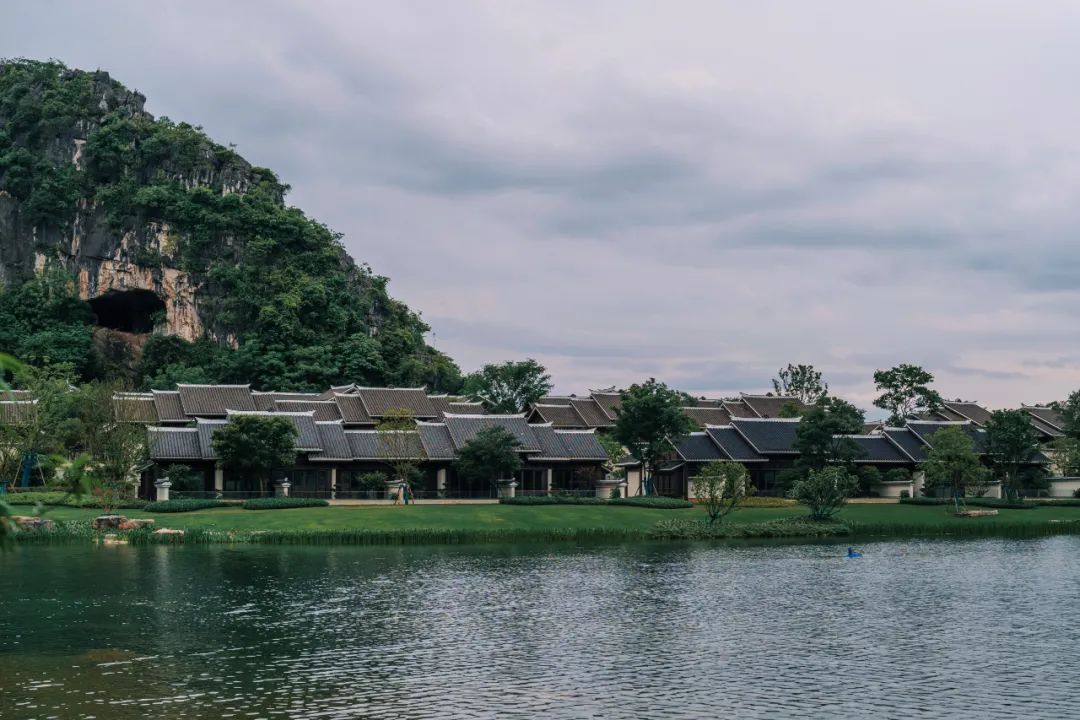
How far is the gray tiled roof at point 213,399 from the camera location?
278 feet

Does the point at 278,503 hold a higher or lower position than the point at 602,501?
higher

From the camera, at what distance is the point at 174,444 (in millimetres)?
72062

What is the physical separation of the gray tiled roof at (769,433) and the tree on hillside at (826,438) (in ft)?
11.9

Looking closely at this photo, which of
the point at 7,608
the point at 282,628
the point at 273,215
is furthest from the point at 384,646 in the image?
the point at 273,215

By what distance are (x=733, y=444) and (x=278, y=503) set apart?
125ft

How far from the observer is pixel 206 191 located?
11806cm

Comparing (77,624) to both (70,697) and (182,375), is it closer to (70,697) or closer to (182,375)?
(70,697)

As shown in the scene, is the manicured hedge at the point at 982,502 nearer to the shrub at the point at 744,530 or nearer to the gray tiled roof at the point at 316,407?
the shrub at the point at 744,530

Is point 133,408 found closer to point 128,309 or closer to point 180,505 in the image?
point 180,505

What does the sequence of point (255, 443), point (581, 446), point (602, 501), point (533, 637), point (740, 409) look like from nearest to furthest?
point (533, 637) < point (255, 443) < point (602, 501) < point (581, 446) < point (740, 409)

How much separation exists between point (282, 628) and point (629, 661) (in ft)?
35.1

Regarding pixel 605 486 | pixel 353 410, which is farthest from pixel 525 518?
pixel 353 410

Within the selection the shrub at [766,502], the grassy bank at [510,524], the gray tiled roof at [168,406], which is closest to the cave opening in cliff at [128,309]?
the gray tiled roof at [168,406]

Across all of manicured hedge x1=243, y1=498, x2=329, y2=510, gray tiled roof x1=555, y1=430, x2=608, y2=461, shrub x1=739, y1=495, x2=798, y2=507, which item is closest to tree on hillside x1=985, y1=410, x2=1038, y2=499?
shrub x1=739, y1=495, x2=798, y2=507
